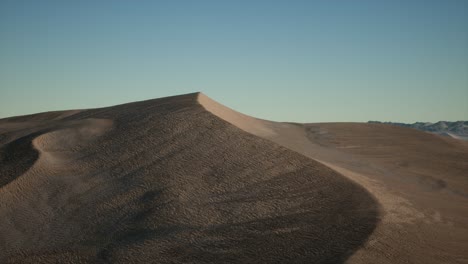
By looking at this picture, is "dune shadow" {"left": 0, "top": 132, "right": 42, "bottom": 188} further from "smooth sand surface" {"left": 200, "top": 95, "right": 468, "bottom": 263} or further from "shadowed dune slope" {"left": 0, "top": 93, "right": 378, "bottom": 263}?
"smooth sand surface" {"left": 200, "top": 95, "right": 468, "bottom": 263}

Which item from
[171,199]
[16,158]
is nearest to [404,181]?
[171,199]

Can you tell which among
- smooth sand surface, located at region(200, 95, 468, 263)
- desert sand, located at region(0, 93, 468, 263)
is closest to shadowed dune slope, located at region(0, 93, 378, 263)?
desert sand, located at region(0, 93, 468, 263)

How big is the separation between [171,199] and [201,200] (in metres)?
0.35

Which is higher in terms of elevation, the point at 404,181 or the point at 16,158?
the point at 404,181

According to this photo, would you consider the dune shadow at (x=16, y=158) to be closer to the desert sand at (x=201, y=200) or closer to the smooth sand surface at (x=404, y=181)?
the desert sand at (x=201, y=200)

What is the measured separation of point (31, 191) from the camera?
18.9 feet

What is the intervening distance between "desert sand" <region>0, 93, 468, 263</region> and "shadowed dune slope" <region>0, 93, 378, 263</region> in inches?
0.6

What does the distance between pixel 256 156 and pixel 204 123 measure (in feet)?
5.36

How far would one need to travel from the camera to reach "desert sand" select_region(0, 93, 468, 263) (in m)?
4.20

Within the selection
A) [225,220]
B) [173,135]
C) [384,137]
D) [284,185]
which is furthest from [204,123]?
[384,137]

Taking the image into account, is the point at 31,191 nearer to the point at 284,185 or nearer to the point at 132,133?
the point at 132,133

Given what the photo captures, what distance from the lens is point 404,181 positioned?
7.23m

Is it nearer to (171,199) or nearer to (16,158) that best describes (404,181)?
(171,199)

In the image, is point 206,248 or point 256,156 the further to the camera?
point 256,156
